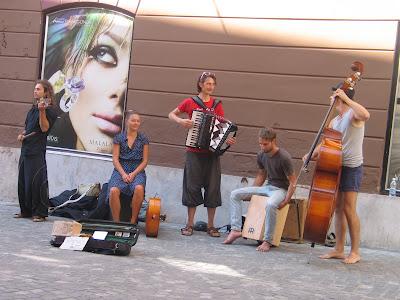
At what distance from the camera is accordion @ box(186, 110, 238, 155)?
7.50m

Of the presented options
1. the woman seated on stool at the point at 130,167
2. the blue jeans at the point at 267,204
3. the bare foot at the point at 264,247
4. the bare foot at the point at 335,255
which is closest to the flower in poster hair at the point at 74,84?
the woman seated on stool at the point at 130,167

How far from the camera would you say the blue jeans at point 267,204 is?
23.3ft

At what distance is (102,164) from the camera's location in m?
9.23

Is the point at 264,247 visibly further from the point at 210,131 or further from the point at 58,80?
the point at 58,80

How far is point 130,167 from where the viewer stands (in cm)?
775

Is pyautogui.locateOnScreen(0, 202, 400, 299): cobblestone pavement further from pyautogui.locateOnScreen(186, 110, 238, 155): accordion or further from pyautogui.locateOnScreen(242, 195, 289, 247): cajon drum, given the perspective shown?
pyautogui.locateOnScreen(186, 110, 238, 155): accordion

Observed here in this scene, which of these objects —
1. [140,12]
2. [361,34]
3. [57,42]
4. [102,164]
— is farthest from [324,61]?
[57,42]

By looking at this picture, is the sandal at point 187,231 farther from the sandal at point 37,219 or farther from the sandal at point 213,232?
the sandal at point 37,219

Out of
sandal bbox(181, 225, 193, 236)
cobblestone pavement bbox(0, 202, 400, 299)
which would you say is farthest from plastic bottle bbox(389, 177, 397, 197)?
sandal bbox(181, 225, 193, 236)

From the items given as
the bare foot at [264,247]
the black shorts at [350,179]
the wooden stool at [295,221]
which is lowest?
the bare foot at [264,247]

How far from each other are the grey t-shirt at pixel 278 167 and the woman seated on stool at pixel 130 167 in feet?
4.54

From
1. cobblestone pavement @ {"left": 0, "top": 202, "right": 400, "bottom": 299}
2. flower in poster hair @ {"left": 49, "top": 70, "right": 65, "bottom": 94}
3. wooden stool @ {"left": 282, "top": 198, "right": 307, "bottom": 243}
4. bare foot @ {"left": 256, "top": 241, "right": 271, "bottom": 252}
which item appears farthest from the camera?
flower in poster hair @ {"left": 49, "top": 70, "right": 65, "bottom": 94}

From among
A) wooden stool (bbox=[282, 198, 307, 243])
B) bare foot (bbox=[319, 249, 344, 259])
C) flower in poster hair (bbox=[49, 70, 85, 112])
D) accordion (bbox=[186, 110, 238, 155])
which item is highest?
flower in poster hair (bbox=[49, 70, 85, 112])

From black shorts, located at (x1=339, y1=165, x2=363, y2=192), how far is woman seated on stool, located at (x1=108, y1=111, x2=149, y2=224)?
2.24 metres
